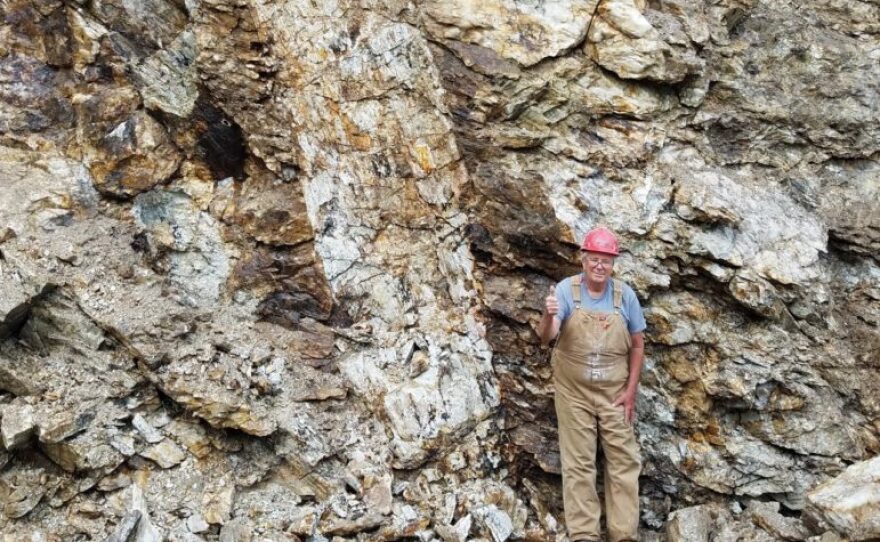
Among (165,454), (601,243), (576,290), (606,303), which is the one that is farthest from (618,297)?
(165,454)

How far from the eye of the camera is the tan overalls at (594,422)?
5680mm

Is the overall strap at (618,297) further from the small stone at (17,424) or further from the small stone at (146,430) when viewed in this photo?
the small stone at (17,424)

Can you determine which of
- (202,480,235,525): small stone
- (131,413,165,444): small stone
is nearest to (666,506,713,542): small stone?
(202,480,235,525): small stone

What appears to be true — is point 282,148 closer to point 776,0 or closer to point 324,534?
point 324,534

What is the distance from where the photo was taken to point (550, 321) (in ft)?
18.4

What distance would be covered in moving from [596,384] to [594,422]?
0.34 meters

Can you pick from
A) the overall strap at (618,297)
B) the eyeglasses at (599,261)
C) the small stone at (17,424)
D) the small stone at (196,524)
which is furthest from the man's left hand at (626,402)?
the small stone at (17,424)

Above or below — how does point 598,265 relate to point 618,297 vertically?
above

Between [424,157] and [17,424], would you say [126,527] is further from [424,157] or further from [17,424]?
[424,157]

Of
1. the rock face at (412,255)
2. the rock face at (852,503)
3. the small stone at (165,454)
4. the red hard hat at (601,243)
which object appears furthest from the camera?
the small stone at (165,454)

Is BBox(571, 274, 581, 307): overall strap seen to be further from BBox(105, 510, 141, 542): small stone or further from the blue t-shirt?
BBox(105, 510, 141, 542): small stone

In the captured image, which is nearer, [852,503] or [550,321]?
[852,503]

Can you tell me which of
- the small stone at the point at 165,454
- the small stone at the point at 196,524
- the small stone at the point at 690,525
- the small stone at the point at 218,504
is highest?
the small stone at the point at 690,525

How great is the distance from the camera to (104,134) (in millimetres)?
7152
